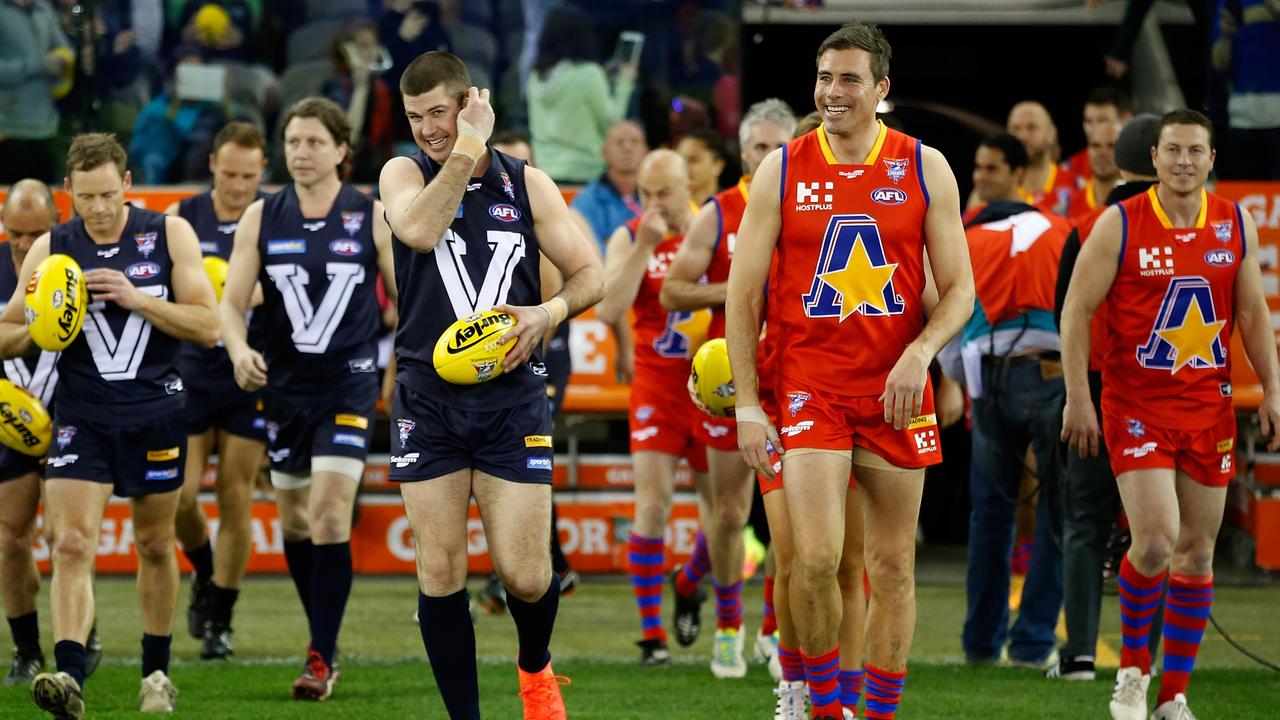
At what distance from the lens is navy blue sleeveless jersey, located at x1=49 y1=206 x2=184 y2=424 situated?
279 inches

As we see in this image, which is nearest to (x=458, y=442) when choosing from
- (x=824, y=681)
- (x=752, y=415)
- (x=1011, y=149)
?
(x=752, y=415)

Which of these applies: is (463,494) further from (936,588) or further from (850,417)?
(936,588)

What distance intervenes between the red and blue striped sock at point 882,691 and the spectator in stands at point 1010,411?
2.96 meters

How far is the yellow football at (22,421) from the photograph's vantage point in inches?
287

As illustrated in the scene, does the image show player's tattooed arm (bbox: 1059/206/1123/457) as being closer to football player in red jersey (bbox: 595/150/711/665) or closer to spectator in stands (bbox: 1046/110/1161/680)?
spectator in stands (bbox: 1046/110/1161/680)

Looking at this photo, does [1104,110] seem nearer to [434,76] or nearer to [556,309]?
[556,309]

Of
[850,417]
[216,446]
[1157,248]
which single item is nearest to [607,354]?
[216,446]

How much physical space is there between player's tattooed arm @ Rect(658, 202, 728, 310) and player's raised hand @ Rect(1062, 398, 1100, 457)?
1595 mm

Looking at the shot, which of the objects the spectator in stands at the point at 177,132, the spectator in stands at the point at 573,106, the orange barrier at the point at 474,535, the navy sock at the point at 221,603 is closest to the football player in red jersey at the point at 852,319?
the navy sock at the point at 221,603

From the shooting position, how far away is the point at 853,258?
221 inches

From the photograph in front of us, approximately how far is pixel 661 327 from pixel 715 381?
1.89 m

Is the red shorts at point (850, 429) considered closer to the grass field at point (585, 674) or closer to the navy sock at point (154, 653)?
the grass field at point (585, 674)

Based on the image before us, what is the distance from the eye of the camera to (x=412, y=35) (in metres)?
12.5

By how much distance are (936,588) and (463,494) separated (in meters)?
6.10
